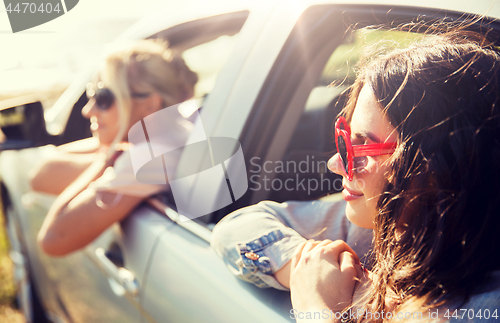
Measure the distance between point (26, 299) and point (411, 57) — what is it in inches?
121

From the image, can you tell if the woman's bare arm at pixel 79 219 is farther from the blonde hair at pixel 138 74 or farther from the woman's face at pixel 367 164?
the woman's face at pixel 367 164

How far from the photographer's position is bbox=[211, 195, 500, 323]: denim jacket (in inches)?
38.1

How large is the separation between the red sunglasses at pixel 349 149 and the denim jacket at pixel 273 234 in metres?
0.24

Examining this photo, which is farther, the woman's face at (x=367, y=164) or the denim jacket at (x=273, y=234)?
the denim jacket at (x=273, y=234)

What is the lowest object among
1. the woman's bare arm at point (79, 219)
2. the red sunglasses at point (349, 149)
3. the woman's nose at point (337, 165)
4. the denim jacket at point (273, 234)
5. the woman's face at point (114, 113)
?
the woman's bare arm at point (79, 219)

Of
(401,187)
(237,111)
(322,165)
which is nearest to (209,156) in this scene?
(237,111)

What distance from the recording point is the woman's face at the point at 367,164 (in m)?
0.81

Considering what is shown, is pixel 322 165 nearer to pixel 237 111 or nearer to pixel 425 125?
pixel 237 111

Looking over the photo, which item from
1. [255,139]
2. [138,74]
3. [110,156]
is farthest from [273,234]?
[138,74]

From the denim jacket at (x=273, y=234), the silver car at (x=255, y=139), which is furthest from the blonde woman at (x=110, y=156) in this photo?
the denim jacket at (x=273, y=234)

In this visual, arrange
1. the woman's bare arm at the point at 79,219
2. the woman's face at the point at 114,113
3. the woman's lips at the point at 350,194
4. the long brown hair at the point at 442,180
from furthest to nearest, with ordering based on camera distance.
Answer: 1. the woman's face at the point at 114,113
2. the woman's bare arm at the point at 79,219
3. the woman's lips at the point at 350,194
4. the long brown hair at the point at 442,180

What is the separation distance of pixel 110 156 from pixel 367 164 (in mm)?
1396

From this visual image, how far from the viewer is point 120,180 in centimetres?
158

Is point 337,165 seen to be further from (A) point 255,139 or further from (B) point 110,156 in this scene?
(B) point 110,156
